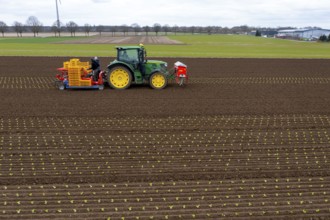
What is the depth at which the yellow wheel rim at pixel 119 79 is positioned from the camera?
13820 millimetres

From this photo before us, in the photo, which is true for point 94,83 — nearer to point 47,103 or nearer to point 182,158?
point 47,103

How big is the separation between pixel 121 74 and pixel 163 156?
24.6 feet

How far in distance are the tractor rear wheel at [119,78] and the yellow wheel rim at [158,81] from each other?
1.00 metres

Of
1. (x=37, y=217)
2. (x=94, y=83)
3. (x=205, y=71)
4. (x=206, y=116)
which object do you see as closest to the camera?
(x=37, y=217)

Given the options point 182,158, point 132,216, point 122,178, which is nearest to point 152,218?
point 132,216

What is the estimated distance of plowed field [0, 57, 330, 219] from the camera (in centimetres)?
524

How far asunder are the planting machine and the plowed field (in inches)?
33.7

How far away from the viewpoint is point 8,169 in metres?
6.38

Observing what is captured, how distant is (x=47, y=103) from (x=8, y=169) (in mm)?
5290

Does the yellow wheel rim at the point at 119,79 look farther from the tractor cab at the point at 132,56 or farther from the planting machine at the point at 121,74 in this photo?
the tractor cab at the point at 132,56

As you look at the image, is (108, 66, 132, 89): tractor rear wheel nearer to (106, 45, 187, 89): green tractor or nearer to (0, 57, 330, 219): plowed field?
(106, 45, 187, 89): green tractor

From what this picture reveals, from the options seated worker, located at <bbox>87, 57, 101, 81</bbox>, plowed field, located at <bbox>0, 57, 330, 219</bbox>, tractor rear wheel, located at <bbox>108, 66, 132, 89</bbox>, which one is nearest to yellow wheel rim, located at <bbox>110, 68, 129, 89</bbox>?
tractor rear wheel, located at <bbox>108, 66, 132, 89</bbox>

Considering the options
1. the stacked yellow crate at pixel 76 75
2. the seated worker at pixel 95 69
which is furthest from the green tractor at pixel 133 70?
the stacked yellow crate at pixel 76 75

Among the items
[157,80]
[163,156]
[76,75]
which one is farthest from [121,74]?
[163,156]
